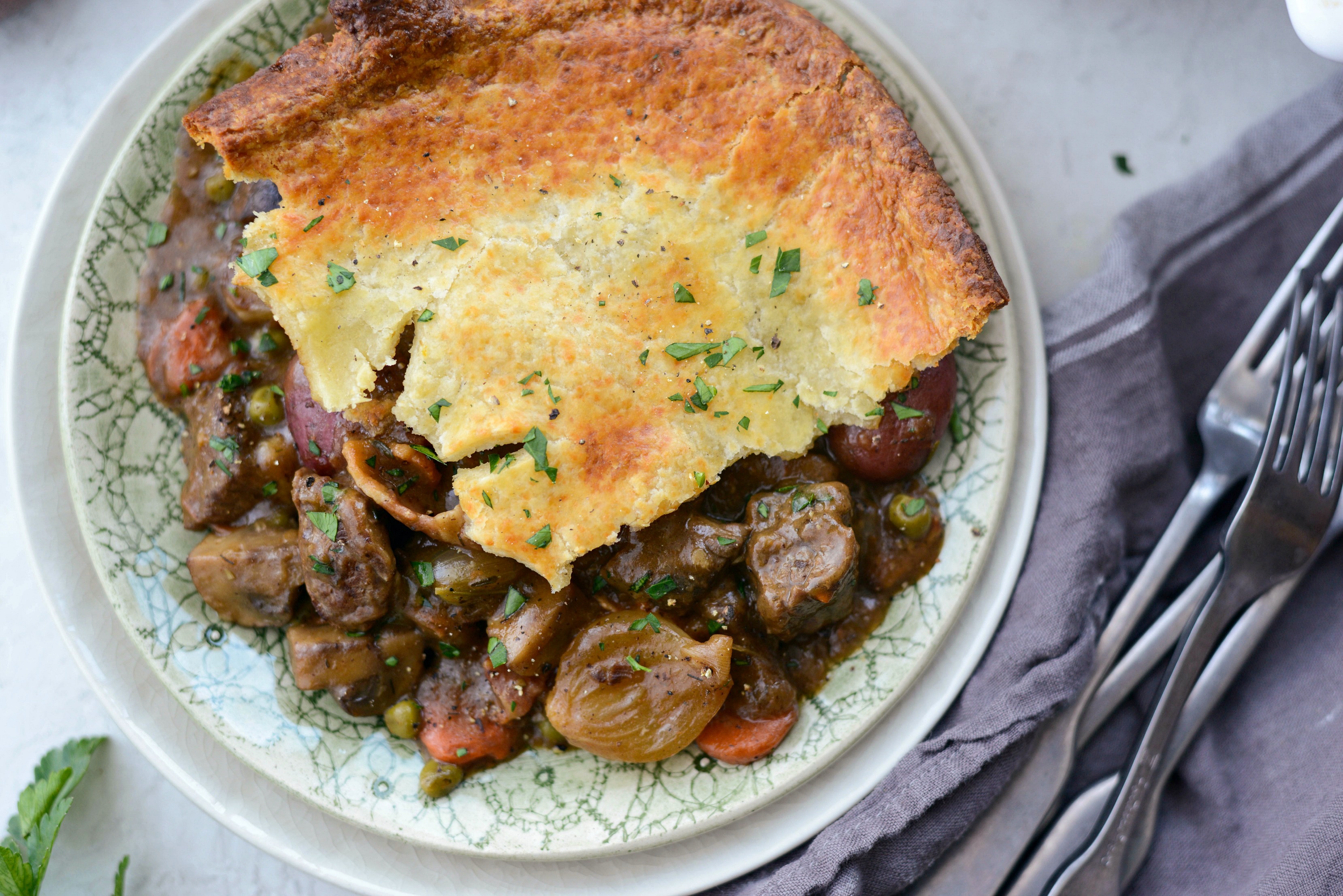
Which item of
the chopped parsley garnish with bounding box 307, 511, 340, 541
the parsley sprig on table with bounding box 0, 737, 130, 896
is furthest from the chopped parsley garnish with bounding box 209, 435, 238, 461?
the parsley sprig on table with bounding box 0, 737, 130, 896

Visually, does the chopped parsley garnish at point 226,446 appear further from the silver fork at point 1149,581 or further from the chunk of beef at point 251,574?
the silver fork at point 1149,581

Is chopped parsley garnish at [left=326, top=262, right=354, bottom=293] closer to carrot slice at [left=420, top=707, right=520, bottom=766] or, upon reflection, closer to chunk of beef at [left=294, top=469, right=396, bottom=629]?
chunk of beef at [left=294, top=469, right=396, bottom=629]

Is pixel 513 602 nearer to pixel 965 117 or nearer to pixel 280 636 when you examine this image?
pixel 280 636

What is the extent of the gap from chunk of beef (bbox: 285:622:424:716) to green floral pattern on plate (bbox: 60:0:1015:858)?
179mm

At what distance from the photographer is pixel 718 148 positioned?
3.22 m

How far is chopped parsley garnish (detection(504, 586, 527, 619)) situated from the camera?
321 cm

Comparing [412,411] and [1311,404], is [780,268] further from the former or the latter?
[1311,404]

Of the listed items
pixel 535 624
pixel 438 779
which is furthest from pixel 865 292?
pixel 438 779

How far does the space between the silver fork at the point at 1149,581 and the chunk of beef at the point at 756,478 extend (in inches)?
49.3

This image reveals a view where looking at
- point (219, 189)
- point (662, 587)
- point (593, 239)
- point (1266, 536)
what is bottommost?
point (1266, 536)

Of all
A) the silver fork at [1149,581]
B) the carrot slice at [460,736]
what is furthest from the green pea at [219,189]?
the silver fork at [1149,581]

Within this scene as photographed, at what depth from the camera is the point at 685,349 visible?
3145mm

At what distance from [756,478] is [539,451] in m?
0.83

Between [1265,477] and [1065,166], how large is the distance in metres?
1.46
